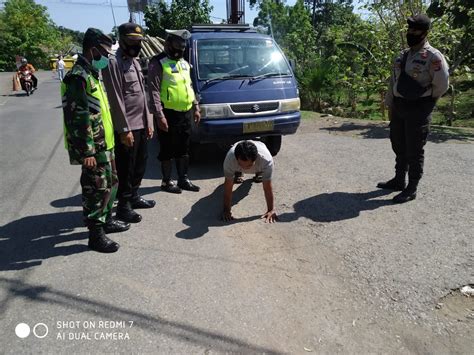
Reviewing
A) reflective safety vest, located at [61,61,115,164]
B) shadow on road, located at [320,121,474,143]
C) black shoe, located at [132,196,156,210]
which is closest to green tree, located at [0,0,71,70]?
shadow on road, located at [320,121,474,143]

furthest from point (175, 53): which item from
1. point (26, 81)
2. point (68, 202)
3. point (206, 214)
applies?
point (26, 81)

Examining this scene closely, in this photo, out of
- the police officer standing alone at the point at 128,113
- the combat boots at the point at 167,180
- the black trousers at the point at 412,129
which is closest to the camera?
the police officer standing alone at the point at 128,113

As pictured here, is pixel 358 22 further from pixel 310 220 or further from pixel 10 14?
pixel 10 14

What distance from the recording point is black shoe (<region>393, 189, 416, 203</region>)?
14.6 ft

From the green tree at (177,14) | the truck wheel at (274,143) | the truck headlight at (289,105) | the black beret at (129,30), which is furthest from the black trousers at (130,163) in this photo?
the green tree at (177,14)

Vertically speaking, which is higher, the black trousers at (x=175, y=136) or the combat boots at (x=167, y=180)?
the black trousers at (x=175, y=136)

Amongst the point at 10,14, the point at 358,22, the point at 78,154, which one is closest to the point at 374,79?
the point at 358,22

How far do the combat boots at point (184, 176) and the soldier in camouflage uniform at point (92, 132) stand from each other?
4.93 ft

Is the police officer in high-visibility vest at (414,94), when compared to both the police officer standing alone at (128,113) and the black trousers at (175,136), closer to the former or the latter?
the black trousers at (175,136)

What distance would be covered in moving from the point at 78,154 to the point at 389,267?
2.79 meters

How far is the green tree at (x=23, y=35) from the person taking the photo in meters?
35.5

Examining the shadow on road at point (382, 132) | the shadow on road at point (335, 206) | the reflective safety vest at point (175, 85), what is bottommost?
the shadow on road at point (335, 206)

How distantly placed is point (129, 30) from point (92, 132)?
1.18 m

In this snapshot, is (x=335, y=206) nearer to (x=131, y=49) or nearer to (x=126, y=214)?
(x=126, y=214)
